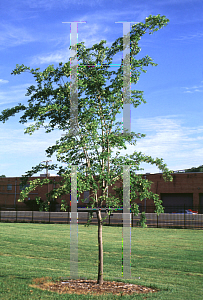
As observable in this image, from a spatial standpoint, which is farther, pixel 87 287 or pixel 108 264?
pixel 108 264

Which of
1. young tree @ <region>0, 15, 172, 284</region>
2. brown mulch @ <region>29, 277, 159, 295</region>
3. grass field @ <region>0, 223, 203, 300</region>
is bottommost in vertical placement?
grass field @ <region>0, 223, 203, 300</region>

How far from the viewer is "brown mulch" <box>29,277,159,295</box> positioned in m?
8.12

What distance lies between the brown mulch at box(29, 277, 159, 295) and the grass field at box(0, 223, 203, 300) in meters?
0.31

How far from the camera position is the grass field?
27.7ft

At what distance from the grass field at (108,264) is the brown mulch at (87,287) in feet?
1.02

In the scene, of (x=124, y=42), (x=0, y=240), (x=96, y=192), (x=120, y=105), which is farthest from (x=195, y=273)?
(x=0, y=240)

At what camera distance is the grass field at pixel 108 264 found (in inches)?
332

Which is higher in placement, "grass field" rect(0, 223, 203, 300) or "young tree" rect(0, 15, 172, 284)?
"young tree" rect(0, 15, 172, 284)

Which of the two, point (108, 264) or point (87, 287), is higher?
point (87, 287)

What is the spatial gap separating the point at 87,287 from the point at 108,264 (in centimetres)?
484

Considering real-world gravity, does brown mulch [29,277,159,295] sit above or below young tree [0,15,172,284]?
below

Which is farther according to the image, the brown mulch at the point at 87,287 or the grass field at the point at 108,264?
the grass field at the point at 108,264

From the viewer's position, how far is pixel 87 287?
850 centimetres

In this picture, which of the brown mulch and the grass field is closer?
the brown mulch
